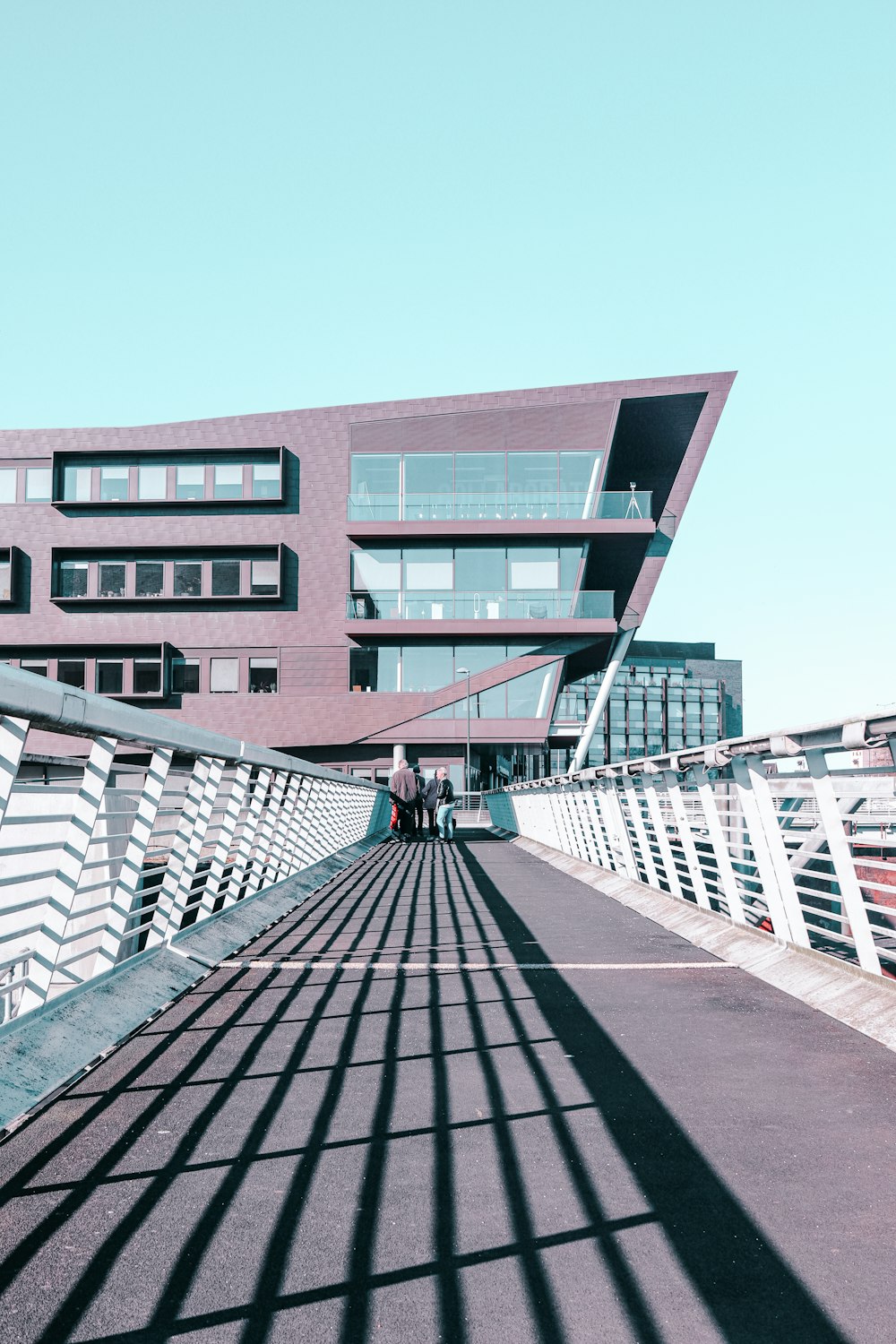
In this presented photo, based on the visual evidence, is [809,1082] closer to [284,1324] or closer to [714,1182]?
[714,1182]

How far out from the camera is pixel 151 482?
49375 mm

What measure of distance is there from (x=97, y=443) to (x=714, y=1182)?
161 feet

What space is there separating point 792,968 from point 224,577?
44.5 meters

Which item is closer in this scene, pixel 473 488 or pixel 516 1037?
pixel 516 1037

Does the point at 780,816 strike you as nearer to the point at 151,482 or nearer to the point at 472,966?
the point at 472,966

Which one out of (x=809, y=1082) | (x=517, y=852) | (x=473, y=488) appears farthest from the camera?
(x=473, y=488)

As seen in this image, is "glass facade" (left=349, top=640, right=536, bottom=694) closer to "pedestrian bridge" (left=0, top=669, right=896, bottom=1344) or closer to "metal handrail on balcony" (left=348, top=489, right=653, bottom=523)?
"metal handrail on balcony" (left=348, top=489, right=653, bottom=523)

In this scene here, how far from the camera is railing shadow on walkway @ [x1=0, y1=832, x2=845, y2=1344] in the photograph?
8.86 feet

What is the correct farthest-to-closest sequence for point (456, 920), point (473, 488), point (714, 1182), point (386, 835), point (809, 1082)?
1. point (473, 488)
2. point (386, 835)
3. point (456, 920)
4. point (809, 1082)
5. point (714, 1182)

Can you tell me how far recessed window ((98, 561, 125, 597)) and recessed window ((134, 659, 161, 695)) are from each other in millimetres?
3061

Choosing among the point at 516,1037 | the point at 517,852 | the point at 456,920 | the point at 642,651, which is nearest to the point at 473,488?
the point at 517,852

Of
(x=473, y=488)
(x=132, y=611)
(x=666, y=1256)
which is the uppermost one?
(x=473, y=488)

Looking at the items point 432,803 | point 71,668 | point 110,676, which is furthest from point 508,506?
point 71,668

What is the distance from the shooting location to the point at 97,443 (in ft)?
160
